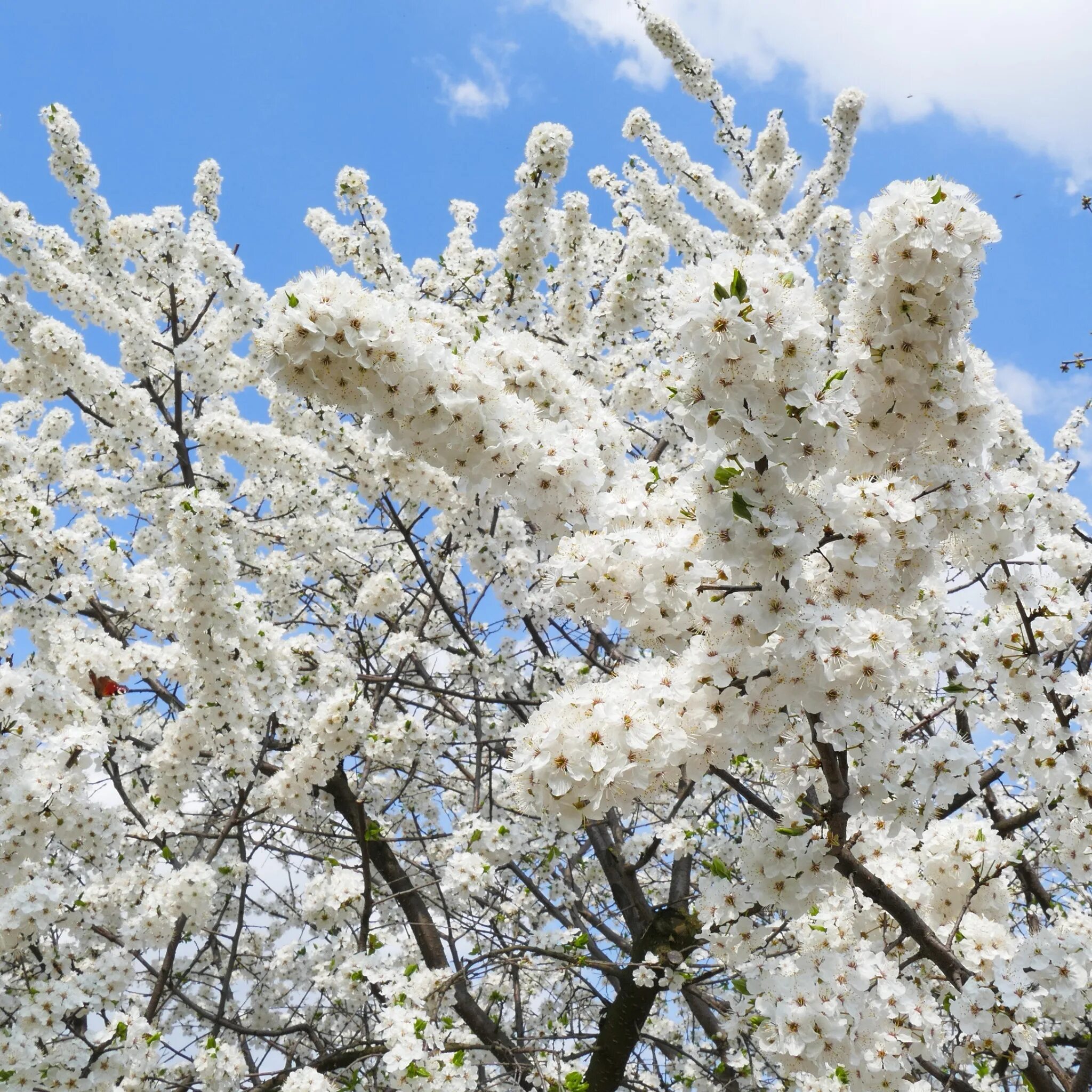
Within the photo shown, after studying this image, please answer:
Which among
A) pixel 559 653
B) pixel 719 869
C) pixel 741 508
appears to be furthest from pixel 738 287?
pixel 559 653

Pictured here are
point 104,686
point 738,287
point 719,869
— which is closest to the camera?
point 738,287

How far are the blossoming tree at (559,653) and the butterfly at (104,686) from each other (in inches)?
8.1

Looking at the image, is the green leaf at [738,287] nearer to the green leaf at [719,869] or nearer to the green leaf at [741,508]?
the green leaf at [741,508]

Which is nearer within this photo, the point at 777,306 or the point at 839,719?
the point at 777,306

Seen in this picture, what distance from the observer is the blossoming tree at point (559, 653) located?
2.72 meters

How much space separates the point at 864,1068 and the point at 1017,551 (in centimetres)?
214

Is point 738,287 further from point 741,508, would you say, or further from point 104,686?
point 104,686

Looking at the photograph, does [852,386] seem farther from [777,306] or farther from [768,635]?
[768,635]

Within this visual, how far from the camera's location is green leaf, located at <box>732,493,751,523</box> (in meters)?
2.41

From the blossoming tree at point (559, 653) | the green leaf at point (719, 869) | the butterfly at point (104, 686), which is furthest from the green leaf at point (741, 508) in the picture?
the butterfly at point (104, 686)

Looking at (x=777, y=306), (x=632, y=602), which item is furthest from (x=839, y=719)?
(x=777, y=306)

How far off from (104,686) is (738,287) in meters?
5.84

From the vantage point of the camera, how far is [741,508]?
2410 millimetres

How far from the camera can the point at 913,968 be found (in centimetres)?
427
